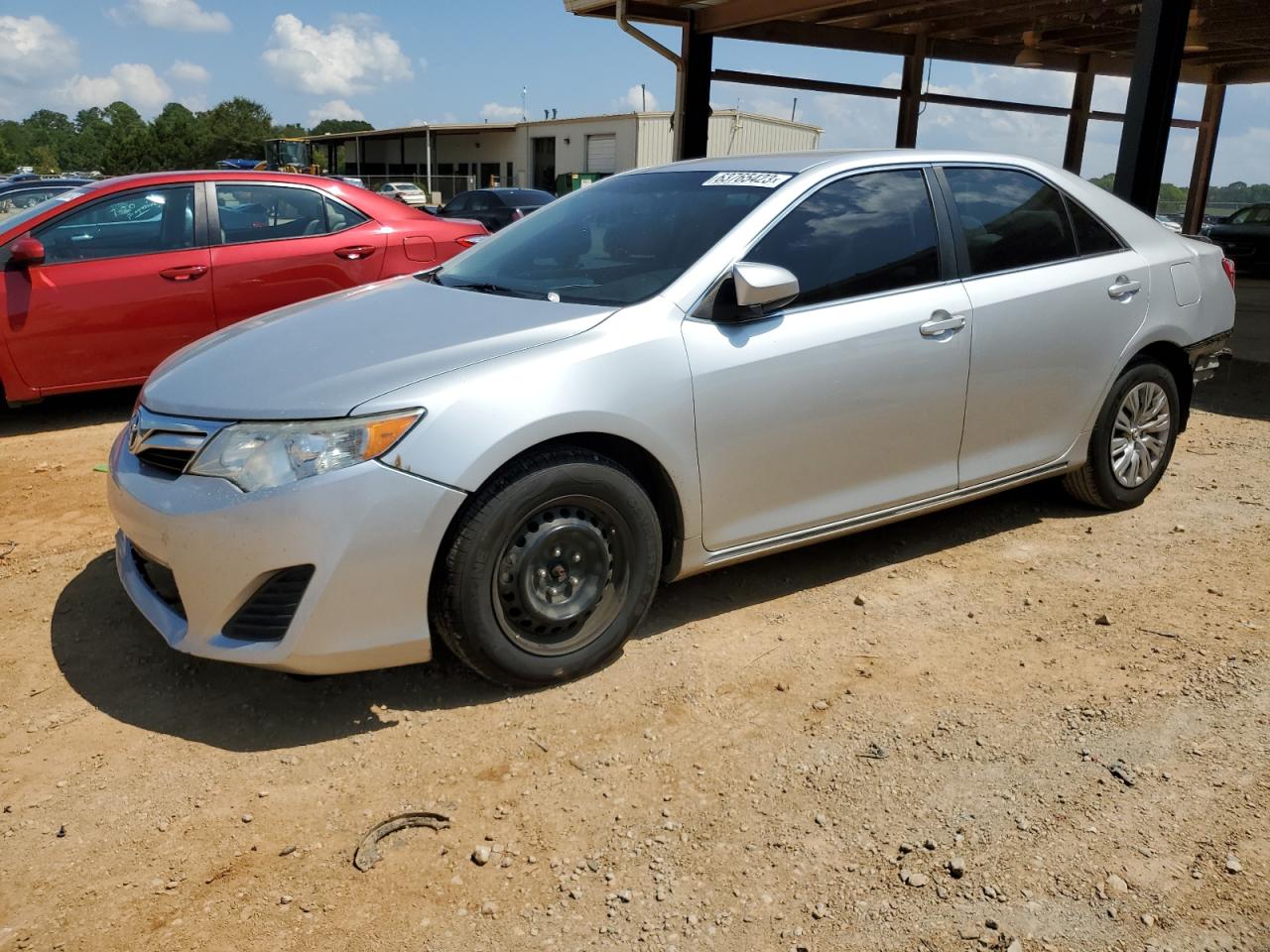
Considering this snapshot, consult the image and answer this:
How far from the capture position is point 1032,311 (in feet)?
13.7

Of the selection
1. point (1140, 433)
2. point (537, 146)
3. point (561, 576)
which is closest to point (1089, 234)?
point (1140, 433)

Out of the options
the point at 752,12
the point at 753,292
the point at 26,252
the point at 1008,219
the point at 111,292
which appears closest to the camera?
the point at 753,292

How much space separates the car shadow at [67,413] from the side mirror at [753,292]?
439 cm

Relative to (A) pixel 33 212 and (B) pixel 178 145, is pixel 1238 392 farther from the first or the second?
(B) pixel 178 145

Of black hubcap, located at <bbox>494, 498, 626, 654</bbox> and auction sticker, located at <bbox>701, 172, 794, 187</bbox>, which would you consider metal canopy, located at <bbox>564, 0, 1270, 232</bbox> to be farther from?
black hubcap, located at <bbox>494, 498, 626, 654</bbox>

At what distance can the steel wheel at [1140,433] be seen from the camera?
15.6 ft

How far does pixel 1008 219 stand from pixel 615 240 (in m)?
1.66

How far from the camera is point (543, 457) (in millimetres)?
3055

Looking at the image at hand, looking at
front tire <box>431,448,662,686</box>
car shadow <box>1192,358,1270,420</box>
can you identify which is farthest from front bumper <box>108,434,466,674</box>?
car shadow <box>1192,358,1270,420</box>

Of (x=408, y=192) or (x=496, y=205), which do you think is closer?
(x=496, y=205)

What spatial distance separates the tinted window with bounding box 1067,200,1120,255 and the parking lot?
1.42 metres

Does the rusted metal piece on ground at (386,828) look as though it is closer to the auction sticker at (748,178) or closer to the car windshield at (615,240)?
the car windshield at (615,240)

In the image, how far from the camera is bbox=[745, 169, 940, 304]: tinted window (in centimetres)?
363

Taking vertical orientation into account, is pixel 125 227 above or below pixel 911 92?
below
